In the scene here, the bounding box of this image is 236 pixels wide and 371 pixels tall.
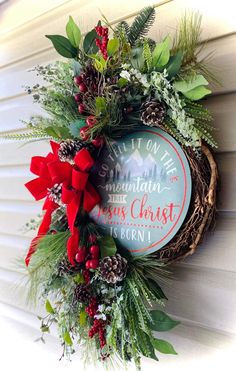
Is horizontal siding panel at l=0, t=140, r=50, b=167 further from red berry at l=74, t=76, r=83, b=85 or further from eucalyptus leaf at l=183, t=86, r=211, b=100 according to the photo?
eucalyptus leaf at l=183, t=86, r=211, b=100

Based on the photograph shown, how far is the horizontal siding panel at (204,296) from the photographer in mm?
819

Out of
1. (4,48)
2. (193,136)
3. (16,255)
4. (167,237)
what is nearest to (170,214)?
(167,237)

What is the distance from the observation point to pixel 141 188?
33.4 inches

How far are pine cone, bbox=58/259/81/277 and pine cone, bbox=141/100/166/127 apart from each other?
1.13 feet

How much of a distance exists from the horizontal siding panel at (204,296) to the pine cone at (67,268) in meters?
0.21

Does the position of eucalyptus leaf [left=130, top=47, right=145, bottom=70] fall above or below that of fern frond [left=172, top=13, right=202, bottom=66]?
below

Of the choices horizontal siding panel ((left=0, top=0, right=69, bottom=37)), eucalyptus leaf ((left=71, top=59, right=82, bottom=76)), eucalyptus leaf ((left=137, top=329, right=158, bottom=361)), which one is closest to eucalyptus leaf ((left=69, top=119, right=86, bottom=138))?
eucalyptus leaf ((left=71, top=59, right=82, bottom=76))

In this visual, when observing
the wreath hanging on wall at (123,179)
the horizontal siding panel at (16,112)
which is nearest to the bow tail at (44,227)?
the wreath hanging on wall at (123,179)

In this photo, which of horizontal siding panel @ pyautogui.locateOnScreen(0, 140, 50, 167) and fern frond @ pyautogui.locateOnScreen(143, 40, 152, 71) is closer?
fern frond @ pyautogui.locateOnScreen(143, 40, 152, 71)

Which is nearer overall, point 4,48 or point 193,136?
point 193,136

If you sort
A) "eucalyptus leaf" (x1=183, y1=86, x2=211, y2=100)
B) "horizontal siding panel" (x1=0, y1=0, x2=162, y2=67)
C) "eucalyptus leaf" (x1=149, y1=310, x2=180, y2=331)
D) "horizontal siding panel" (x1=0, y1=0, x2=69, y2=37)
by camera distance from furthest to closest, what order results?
1. "horizontal siding panel" (x1=0, y1=0, x2=69, y2=37)
2. "horizontal siding panel" (x1=0, y1=0, x2=162, y2=67)
3. "eucalyptus leaf" (x1=149, y1=310, x2=180, y2=331)
4. "eucalyptus leaf" (x1=183, y1=86, x2=211, y2=100)

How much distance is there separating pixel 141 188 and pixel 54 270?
280mm

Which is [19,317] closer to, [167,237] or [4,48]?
[167,237]

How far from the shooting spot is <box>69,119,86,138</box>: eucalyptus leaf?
0.89 metres
